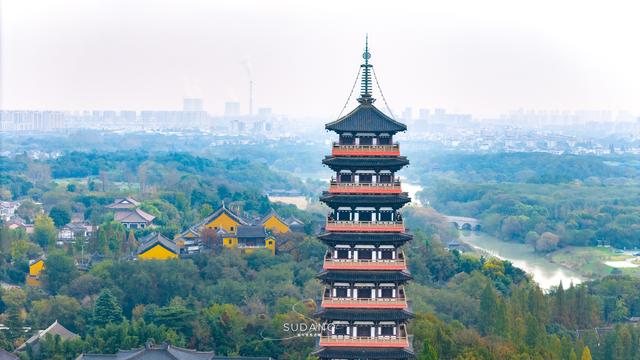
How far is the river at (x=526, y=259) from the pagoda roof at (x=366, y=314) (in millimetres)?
29444

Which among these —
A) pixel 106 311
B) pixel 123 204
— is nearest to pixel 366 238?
pixel 106 311

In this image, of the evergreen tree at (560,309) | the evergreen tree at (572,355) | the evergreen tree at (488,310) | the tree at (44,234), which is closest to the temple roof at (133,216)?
the tree at (44,234)

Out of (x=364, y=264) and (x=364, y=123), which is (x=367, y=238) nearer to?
(x=364, y=264)

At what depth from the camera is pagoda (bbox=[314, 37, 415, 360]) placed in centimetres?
2788

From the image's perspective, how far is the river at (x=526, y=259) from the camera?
2415 inches

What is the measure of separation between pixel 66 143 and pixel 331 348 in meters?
154

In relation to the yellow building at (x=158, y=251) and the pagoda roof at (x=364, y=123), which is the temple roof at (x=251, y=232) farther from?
the pagoda roof at (x=364, y=123)

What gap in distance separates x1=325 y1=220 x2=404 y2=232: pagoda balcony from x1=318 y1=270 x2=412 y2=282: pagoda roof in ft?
3.20

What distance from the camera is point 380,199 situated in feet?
91.7

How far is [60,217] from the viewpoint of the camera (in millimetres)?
69375

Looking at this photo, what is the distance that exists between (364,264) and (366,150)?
2.65 meters

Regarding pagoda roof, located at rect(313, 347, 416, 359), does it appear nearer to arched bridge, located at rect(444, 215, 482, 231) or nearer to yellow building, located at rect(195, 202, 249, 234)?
yellow building, located at rect(195, 202, 249, 234)

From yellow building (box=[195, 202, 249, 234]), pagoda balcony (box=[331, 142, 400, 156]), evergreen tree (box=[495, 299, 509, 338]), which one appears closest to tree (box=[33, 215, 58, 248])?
yellow building (box=[195, 202, 249, 234])

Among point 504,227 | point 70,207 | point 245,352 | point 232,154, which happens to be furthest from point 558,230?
point 232,154
